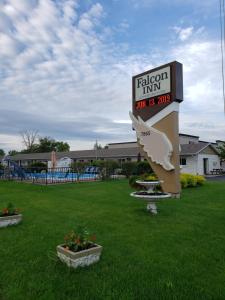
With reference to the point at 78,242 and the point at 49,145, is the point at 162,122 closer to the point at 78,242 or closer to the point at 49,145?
the point at 78,242

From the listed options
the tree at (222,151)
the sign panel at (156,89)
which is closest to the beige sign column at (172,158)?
the sign panel at (156,89)

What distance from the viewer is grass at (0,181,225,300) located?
131 inches

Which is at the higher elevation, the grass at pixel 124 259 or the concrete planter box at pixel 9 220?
the concrete planter box at pixel 9 220

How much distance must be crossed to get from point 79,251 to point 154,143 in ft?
26.1

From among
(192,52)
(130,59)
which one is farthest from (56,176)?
(192,52)

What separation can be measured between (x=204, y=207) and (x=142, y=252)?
522cm

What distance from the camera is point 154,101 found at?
11.8 meters

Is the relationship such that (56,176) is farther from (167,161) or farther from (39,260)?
(39,260)

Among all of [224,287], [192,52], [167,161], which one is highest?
[192,52]

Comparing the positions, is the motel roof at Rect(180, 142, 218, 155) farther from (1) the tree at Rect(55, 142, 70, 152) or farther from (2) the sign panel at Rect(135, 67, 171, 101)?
(1) the tree at Rect(55, 142, 70, 152)

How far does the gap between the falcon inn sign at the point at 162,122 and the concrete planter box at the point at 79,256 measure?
723 centimetres

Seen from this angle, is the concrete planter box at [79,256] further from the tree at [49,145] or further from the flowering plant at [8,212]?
the tree at [49,145]

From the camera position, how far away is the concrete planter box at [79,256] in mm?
3910

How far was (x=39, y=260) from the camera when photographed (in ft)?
14.0
